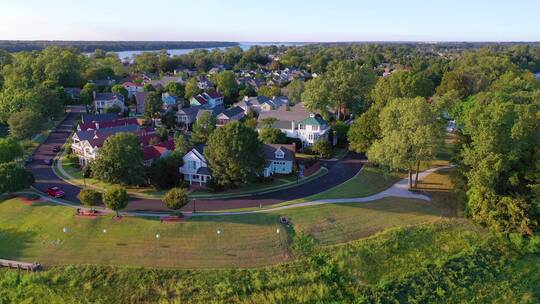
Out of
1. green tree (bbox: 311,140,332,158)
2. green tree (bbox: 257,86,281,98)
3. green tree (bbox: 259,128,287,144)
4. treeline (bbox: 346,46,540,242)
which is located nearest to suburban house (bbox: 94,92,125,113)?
green tree (bbox: 257,86,281,98)

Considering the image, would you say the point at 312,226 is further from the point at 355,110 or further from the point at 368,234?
the point at 355,110

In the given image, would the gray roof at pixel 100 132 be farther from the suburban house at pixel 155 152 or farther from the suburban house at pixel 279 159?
the suburban house at pixel 279 159

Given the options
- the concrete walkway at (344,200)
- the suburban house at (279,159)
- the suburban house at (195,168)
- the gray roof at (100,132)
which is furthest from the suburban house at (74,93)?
the suburban house at (279,159)

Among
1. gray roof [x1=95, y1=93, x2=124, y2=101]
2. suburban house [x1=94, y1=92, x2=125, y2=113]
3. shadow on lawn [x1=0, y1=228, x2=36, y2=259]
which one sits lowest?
shadow on lawn [x1=0, y1=228, x2=36, y2=259]

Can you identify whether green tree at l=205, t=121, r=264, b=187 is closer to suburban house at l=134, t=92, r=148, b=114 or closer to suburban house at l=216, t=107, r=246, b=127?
suburban house at l=216, t=107, r=246, b=127

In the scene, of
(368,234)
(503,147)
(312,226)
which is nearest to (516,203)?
(503,147)

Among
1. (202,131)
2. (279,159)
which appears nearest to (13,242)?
(202,131)

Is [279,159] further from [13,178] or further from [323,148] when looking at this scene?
[13,178]
